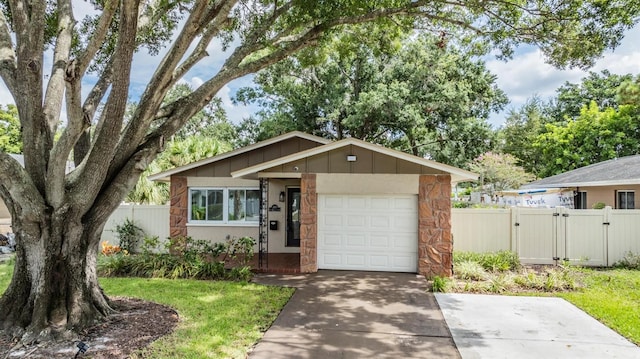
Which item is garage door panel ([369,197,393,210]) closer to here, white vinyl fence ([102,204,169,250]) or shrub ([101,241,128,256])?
white vinyl fence ([102,204,169,250])

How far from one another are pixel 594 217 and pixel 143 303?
37.8 feet

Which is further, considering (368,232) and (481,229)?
(481,229)

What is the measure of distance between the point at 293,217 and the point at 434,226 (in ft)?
16.3

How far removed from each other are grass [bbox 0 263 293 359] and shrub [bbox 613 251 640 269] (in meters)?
9.23

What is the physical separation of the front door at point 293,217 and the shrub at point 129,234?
16.9 ft

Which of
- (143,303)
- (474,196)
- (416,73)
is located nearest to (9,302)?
(143,303)

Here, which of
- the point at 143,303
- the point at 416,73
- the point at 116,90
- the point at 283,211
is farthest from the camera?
the point at 416,73

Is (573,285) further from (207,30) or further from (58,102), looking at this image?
(58,102)

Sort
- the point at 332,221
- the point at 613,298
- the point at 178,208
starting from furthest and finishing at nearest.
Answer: the point at 178,208
the point at 332,221
the point at 613,298

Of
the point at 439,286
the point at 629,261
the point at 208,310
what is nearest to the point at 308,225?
the point at 439,286

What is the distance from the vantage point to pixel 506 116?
117 feet

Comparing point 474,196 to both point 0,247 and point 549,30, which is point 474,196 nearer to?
point 549,30

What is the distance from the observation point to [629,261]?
1021 cm

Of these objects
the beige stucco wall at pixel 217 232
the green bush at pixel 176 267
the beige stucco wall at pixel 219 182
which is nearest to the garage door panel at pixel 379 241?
the green bush at pixel 176 267
